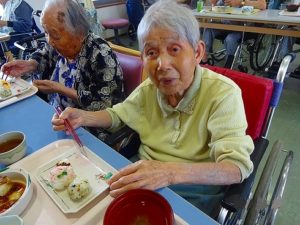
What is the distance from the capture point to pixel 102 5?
543 cm

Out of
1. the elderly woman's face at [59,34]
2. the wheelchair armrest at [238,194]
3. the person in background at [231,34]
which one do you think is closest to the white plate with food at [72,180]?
the wheelchair armrest at [238,194]

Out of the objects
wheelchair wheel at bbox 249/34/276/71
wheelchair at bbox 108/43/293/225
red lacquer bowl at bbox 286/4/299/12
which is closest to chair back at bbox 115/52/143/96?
wheelchair at bbox 108/43/293/225

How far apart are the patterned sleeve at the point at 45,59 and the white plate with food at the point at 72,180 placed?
1.10 meters

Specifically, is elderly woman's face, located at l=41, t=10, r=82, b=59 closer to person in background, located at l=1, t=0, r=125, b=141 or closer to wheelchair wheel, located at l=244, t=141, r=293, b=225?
person in background, located at l=1, t=0, r=125, b=141

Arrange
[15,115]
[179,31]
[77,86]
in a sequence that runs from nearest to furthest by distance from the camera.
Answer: [179,31] → [15,115] → [77,86]

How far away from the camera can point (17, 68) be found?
1684 millimetres

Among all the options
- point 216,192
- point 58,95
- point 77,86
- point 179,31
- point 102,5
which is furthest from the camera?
point 102,5

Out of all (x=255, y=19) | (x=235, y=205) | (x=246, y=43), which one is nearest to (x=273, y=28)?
(x=255, y=19)

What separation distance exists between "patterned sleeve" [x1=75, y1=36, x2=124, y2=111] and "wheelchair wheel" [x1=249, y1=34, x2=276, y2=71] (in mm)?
2771

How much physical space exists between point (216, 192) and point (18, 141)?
0.78 metres

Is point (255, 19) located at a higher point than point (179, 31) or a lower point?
lower

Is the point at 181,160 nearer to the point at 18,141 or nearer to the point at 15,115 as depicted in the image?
the point at 18,141

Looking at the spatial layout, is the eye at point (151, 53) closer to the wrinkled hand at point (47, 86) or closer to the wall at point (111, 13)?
the wrinkled hand at point (47, 86)

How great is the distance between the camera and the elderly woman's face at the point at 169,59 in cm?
89
